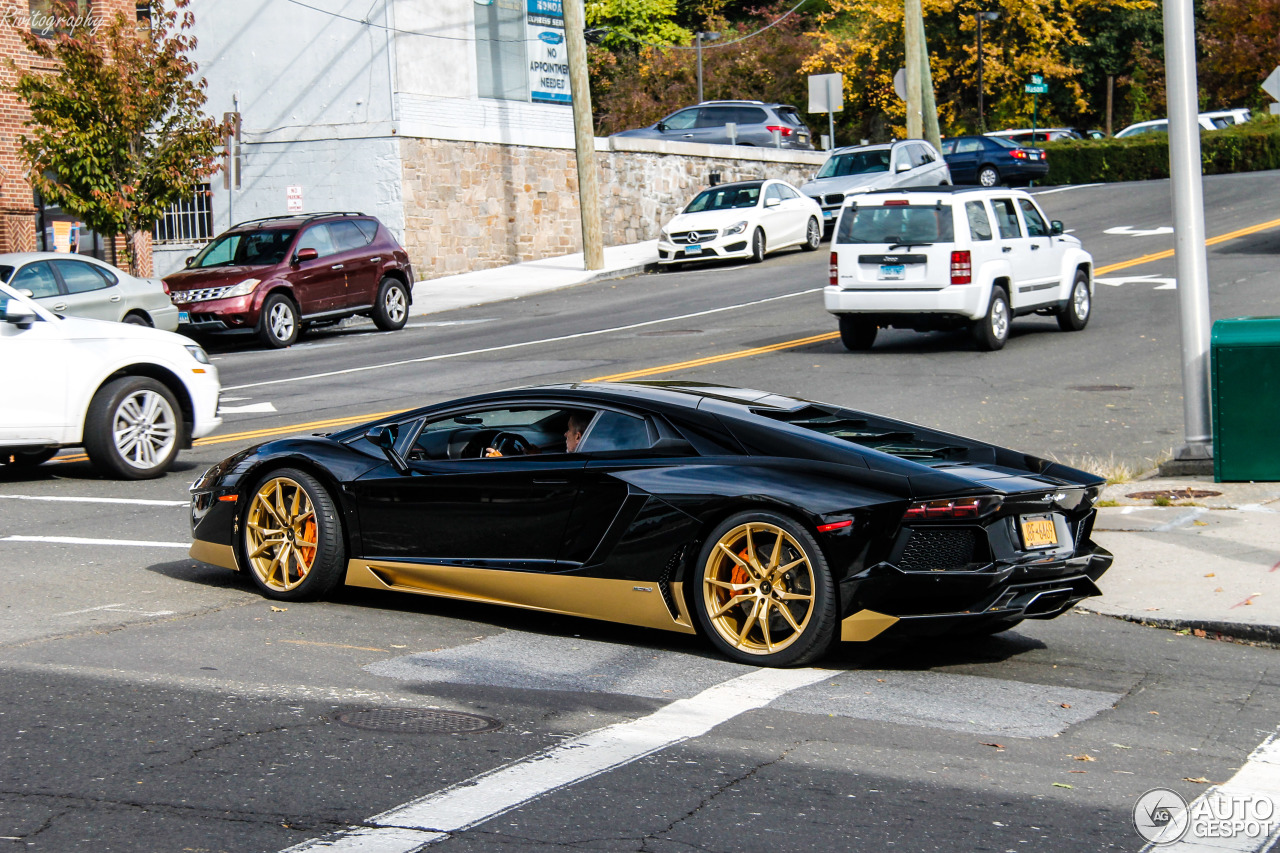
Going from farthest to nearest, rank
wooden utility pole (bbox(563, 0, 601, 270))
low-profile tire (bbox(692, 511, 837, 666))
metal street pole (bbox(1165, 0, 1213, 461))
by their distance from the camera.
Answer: wooden utility pole (bbox(563, 0, 601, 270)) → metal street pole (bbox(1165, 0, 1213, 461)) → low-profile tire (bbox(692, 511, 837, 666))

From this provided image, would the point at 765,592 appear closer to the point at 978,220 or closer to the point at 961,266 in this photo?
the point at 961,266

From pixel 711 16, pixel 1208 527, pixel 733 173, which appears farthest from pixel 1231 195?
pixel 711 16

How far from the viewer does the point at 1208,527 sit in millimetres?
9141

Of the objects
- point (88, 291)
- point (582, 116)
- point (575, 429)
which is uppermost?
point (582, 116)

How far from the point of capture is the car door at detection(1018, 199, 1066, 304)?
749 inches

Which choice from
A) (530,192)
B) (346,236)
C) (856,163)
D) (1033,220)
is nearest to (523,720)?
(1033,220)

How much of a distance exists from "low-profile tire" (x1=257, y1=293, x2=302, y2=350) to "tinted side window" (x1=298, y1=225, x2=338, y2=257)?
1.13 meters

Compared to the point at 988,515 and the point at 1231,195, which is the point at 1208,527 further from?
the point at 1231,195

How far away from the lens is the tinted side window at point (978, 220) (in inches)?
715

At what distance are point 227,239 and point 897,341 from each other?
11413 mm

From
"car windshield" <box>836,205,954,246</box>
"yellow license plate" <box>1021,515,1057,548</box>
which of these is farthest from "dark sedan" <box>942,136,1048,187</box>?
"yellow license plate" <box>1021,515,1057,548</box>

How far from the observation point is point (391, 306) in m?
25.3

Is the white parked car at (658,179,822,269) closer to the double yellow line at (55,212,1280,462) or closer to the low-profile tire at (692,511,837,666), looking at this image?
the double yellow line at (55,212,1280,462)

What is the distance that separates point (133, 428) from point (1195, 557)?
7791 mm
